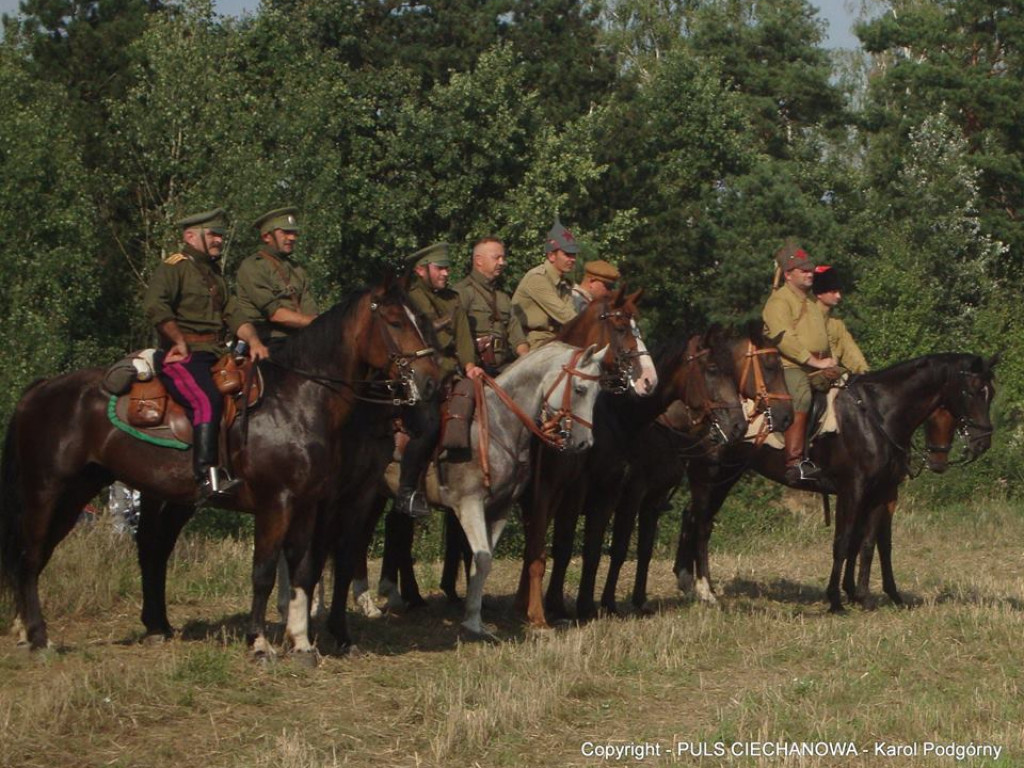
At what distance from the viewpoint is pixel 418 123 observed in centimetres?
3922

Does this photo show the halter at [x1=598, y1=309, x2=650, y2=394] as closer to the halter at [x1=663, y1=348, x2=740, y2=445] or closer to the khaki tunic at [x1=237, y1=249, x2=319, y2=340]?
the halter at [x1=663, y1=348, x2=740, y2=445]

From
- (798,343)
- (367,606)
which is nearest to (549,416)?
(367,606)

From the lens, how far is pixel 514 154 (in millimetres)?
40094

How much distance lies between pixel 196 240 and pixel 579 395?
327cm

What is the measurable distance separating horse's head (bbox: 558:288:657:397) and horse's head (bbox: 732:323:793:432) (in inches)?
55.6

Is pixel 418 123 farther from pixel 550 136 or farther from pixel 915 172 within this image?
pixel 915 172

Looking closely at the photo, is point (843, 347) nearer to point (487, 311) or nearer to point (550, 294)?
point (550, 294)

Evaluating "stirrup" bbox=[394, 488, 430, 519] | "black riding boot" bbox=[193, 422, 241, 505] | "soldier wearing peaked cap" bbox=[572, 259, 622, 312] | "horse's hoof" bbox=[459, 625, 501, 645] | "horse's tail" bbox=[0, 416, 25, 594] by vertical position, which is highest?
"soldier wearing peaked cap" bbox=[572, 259, 622, 312]

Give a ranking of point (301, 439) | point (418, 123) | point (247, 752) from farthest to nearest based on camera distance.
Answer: point (418, 123)
point (301, 439)
point (247, 752)

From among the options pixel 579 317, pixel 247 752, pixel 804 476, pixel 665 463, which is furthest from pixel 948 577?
pixel 247 752

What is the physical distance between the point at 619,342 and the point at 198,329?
3.53 m

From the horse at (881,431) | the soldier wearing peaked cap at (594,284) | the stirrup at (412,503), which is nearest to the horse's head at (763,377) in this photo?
the horse at (881,431)

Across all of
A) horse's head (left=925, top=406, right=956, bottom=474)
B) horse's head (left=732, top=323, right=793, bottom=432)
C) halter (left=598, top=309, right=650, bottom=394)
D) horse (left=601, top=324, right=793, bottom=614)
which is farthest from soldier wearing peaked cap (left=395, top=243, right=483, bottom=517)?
horse's head (left=925, top=406, right=956, bottom=474)

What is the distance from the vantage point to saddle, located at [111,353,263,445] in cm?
1201
